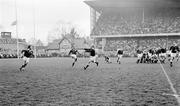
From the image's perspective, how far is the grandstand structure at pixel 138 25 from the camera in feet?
196

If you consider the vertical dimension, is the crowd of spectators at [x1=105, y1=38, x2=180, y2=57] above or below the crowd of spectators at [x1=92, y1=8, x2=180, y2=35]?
below

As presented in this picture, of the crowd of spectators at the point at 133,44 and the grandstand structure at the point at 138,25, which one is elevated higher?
the grandstand structure at the point at 138,25

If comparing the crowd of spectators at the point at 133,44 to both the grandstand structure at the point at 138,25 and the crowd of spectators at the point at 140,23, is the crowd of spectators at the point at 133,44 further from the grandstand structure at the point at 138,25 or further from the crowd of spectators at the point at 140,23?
the crowd of spectators at the point at 140,23

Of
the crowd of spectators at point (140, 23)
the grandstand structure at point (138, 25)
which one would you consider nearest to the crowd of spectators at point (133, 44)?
the grandstand structure at point (138, 25)

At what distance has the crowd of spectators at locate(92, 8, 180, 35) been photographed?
6022 cm

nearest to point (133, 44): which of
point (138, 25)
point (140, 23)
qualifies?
point (138, 25)

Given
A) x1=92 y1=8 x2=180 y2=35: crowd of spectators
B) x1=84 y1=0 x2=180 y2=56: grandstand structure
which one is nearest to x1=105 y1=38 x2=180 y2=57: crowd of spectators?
x1=84 y1=0 x2=180 y2=56: grandstand structure

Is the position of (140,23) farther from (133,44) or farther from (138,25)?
(133,44)

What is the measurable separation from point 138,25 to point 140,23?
69 centimetres

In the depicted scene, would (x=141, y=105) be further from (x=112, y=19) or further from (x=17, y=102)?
(x=112, y=19)

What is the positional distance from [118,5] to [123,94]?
184 feet

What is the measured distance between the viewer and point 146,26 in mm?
61188

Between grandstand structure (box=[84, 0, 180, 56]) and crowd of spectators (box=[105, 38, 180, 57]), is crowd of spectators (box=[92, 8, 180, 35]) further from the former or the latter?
crowd of spectators (box=[105, 38, 180, 57])

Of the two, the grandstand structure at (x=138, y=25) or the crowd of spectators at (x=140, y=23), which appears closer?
the grandstand structure at (x=138, y=25)
